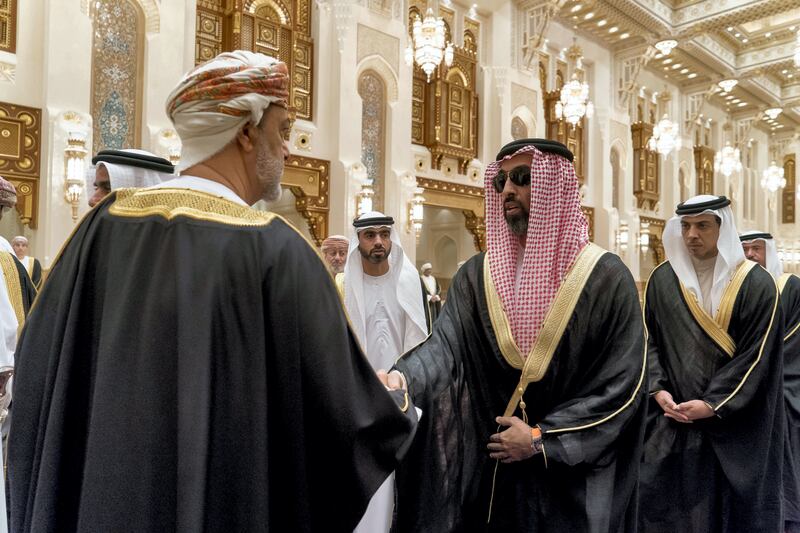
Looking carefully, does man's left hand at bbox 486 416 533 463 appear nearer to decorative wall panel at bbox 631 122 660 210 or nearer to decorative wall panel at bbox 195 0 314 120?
decorative wall panel at bbox 195 0 314 120

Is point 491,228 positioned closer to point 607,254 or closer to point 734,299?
point 607,254

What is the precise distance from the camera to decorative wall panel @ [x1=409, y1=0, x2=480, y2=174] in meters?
11.0

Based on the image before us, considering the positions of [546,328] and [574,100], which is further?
[574,100]

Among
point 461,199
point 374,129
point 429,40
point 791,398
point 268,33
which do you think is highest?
point 268,33

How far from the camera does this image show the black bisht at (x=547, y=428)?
185 cm

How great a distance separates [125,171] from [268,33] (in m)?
7.42

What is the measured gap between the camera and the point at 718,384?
108 inches

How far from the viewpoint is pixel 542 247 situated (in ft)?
6.77

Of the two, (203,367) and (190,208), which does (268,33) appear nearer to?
(190,208)

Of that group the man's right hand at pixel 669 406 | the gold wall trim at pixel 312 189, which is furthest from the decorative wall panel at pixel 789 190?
the man's right hand at pixel 669 406

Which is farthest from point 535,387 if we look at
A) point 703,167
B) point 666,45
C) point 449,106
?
point 703,167

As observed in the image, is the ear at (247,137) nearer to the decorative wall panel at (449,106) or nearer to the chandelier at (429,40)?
the chandelier at (429,40)

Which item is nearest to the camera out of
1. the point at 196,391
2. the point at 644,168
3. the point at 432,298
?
→ the point at 196,391

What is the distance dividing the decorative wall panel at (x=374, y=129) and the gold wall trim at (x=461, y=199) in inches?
34.5
